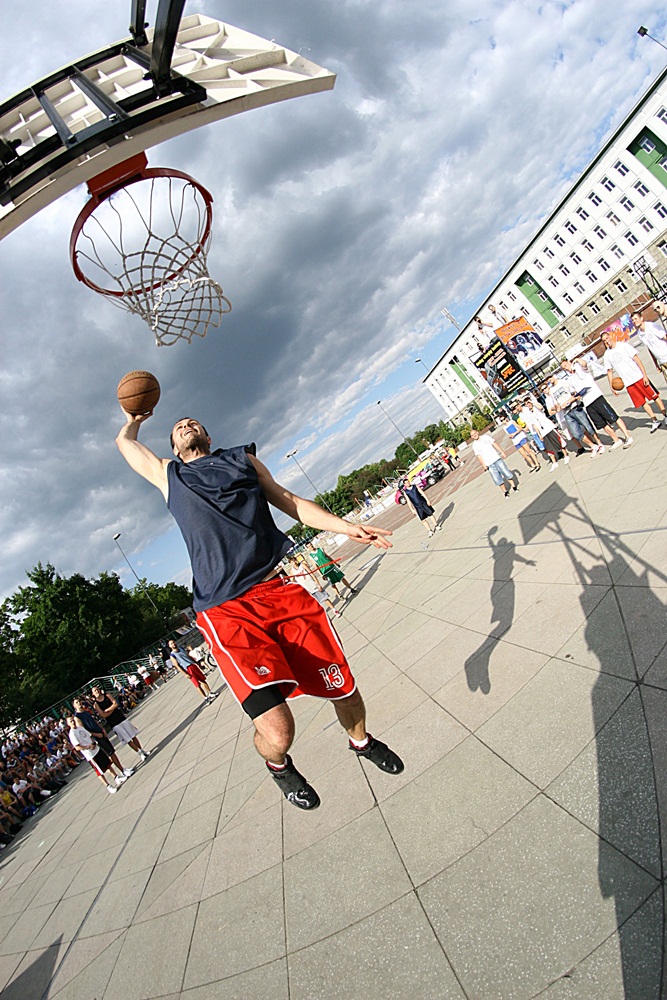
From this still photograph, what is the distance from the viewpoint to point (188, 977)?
107 inches

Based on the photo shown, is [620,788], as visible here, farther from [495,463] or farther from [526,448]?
[526,448]

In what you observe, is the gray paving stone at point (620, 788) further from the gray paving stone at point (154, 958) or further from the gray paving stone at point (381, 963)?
the gray paving stone at point (154, 958)

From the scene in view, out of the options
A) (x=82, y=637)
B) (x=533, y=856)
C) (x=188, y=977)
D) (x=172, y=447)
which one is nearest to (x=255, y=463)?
(x=172, y=447)

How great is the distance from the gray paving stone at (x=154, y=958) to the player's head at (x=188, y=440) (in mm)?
3185

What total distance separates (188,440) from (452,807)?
298 cm

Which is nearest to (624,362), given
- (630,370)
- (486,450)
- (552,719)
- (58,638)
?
(630,370)

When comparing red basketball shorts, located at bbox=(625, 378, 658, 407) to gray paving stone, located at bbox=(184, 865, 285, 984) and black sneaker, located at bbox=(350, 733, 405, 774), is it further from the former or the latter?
gray paving stone, located at bbox=(184, 865, 285, 984)

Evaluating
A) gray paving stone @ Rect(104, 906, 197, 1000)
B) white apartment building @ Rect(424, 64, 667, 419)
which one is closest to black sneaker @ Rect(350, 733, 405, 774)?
gray paving stone @ Rect(104, 906, 197, 1000)

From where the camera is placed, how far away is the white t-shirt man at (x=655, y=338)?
7.52m

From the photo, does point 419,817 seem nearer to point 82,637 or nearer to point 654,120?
point 82,637

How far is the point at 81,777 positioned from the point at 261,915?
1241 cm

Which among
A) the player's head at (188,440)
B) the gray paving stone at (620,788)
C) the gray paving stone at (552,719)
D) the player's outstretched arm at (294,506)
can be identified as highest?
the player's head at (188,440)

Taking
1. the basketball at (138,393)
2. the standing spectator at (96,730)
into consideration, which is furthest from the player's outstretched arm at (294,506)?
the standing spectator at (96,730)

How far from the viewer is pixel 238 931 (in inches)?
111
